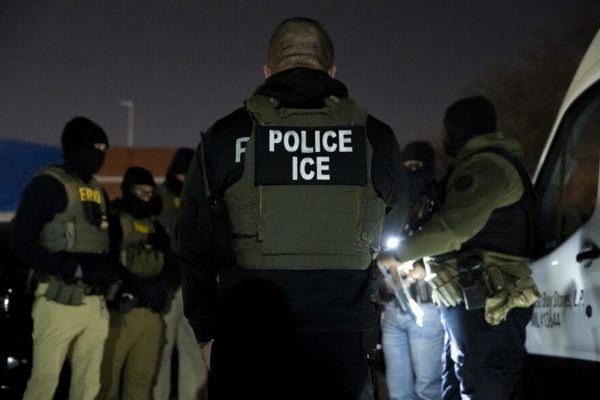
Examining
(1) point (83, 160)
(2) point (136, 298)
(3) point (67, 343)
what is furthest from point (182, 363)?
(1) point (83, 160)

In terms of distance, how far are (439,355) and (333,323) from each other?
2.72 meters

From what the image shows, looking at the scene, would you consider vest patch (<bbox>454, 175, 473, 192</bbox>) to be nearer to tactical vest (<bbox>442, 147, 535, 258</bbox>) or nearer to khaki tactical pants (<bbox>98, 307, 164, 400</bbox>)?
tactical vest (<bbox>442, 147, 535, 258</bbox>)

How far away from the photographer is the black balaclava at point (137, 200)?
18.9ft

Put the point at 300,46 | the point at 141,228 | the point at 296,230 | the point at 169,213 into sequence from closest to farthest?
the point at 296,230 < the point at 300,46 < the point at 141,228 < the point at 169,213

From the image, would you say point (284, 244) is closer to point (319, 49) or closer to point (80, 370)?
point (319, 49)

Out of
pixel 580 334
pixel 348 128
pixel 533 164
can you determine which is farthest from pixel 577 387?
pixel 533 164

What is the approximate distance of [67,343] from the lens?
450 cm

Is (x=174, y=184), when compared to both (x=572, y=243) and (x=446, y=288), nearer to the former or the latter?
(x=446, y=288)

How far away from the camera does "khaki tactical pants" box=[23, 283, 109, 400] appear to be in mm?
4367

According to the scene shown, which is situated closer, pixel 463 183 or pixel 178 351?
pixel 463 183

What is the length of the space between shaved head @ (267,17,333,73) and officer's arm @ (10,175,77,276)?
2.18 m

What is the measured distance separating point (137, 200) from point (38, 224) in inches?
56.5

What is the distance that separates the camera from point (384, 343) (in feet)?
17.1

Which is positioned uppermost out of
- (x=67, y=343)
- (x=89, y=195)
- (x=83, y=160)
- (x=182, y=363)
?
(x=83, y=160)
